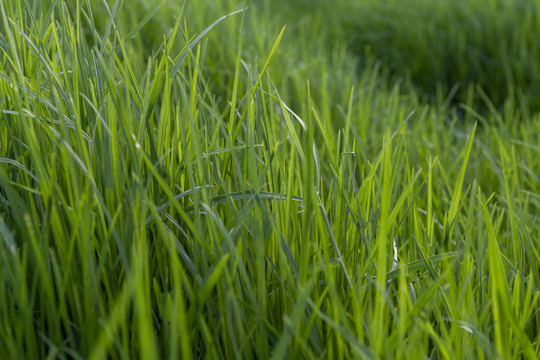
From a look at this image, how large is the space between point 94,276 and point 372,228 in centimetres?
35

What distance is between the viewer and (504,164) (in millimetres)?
1325

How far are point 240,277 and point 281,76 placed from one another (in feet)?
3.83

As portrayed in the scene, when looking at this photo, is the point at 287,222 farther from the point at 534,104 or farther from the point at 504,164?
the point at 534,104

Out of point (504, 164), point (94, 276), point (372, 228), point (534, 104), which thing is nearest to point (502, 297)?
point (372, 228)

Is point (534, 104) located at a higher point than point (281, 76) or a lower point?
lower

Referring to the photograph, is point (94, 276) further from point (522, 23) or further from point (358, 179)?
point (522, 23)

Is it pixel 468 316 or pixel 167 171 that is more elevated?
pixel 167 171

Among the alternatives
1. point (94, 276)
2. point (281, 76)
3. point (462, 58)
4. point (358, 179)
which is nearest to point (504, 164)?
point (358, 179)

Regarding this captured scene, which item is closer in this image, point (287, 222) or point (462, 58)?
point (287, 222)

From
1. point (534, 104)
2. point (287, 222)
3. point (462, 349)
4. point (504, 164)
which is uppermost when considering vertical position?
point (287, 222)

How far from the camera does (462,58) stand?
249 cm

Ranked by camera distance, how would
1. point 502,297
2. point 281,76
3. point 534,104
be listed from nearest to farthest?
1. point 502,297
2. point 281,76
3. point 534,104

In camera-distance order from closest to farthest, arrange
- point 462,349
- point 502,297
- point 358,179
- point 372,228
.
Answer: point 502,297, point 462,349, point 372,228, point 358,179

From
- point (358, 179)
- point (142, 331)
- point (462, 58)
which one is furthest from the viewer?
point (462, 58)
